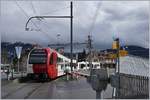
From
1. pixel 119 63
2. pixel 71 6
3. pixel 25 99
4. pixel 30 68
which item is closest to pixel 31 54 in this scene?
pixel 30 68

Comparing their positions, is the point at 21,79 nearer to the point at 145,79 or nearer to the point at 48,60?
the point at 48,60

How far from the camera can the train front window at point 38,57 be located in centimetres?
3372

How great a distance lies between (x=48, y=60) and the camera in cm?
3381

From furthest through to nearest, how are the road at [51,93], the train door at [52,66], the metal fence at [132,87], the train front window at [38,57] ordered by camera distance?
the train door at [52,66] → the train front window at [38,57] → the road at [51,93] → the metal fence at [132,87]

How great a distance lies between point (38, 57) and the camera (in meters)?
34.1

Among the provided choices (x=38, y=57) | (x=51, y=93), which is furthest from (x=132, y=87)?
(x=38, y=57)

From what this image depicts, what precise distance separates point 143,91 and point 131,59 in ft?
5.63

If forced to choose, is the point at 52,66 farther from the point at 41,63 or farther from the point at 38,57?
the point at 38,57

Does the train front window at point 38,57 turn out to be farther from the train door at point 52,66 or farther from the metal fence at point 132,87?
the metal fence at point 132,87

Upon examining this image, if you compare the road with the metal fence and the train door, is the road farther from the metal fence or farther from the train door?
the train door

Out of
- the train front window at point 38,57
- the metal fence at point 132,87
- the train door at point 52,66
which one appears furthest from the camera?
the train door at point 52,66

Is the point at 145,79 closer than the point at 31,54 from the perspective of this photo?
Yes

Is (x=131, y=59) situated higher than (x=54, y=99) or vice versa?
(x=131, y=59)

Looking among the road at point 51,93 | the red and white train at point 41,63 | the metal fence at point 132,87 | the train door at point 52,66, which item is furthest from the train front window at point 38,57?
the metal fence at point 132,87
